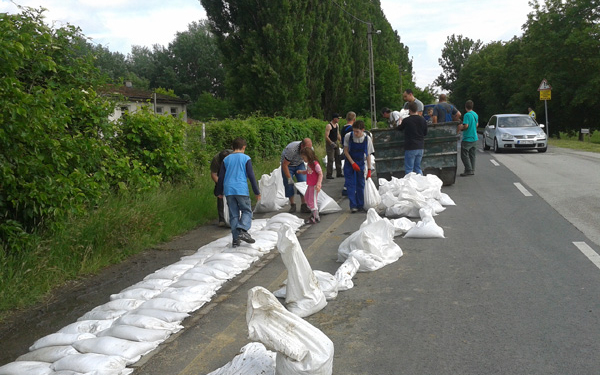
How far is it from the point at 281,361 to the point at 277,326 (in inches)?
8.5

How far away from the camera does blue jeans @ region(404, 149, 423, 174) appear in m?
12.4

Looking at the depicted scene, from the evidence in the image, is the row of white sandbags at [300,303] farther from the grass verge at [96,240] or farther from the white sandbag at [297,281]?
the grass verge at [96,240]

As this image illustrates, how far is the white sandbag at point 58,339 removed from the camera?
463cm

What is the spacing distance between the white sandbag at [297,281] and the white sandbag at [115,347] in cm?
136

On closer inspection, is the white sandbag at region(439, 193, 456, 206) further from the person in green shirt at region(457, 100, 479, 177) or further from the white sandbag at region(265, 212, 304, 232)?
the person in green shirt at region(457, 100, 479, 177)

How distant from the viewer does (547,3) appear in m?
44.1

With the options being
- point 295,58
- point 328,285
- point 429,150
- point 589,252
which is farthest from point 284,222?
point 295,58

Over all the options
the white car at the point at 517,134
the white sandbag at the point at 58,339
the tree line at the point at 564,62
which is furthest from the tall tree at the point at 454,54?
the white sandbag at the point at 58,339

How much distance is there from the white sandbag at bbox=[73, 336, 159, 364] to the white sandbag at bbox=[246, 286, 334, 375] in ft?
3.82

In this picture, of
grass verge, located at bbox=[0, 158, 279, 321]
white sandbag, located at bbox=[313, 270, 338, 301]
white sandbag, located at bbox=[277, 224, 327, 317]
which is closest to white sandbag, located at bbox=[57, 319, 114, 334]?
grass verge, located at bbox=[0, 158, 279, 321]

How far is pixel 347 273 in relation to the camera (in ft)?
20.6

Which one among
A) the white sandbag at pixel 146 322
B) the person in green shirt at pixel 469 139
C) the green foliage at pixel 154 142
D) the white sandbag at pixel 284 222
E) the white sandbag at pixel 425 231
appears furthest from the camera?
the person in green shirt at pixel 469 139

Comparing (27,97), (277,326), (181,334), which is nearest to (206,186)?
(27,97)

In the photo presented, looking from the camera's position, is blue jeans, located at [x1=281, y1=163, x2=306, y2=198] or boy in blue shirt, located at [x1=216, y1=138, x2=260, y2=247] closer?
boy in blue shirt, located at [x1=216, y1=138, x2=260, y2=247]
